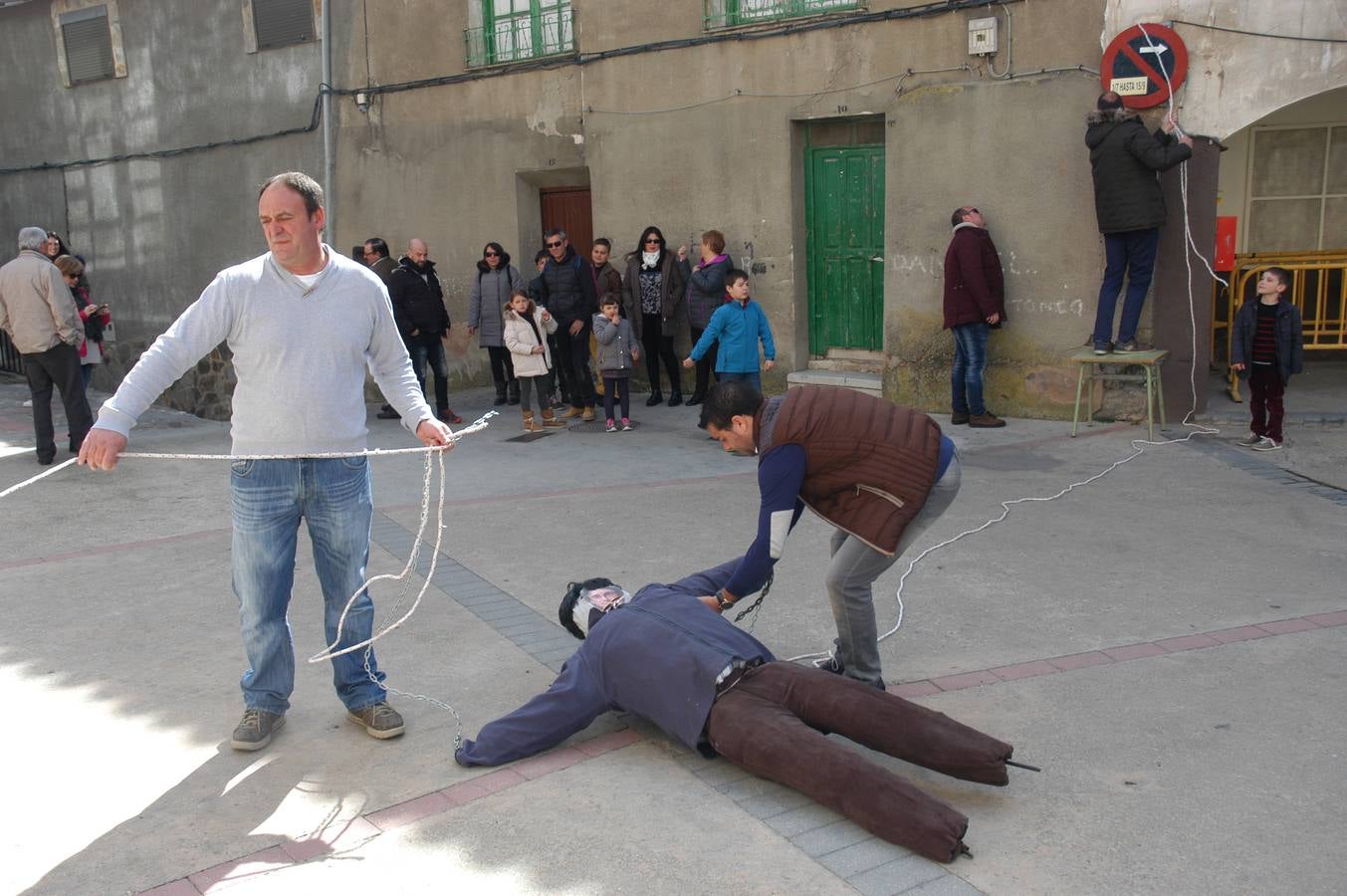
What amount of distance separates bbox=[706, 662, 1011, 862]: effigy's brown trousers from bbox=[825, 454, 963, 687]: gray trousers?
0.57m

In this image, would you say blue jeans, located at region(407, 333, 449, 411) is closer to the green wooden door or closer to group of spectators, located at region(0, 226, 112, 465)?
group of spectators, located at region(0, 226, 112, 465)

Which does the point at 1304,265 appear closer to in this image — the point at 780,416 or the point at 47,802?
the point at 780,416

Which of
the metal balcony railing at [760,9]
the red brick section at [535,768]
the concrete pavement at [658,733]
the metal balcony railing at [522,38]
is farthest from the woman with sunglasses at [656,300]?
the red brick section at [535,768]

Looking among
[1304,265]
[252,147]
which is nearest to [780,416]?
[1304,265]

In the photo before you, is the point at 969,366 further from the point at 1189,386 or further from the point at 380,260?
the point at 380,260

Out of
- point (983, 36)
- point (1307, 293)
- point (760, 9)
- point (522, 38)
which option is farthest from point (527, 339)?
point (1307, 293)

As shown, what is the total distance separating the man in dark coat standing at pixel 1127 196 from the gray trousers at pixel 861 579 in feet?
18.2

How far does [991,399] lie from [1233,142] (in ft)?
13.6

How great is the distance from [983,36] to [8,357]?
44.6 feet

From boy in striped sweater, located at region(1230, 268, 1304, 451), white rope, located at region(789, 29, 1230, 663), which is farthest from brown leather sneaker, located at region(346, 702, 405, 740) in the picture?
boy in striped sweater, located at region(1230, 268, 1304, 451)

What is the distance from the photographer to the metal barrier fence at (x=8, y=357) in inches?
651

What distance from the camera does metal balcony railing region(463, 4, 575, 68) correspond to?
12.7 metres

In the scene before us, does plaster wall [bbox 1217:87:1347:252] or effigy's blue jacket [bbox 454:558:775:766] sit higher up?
plaster wall [bbox 1217:87:1347:252]

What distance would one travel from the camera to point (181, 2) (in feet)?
51.5
